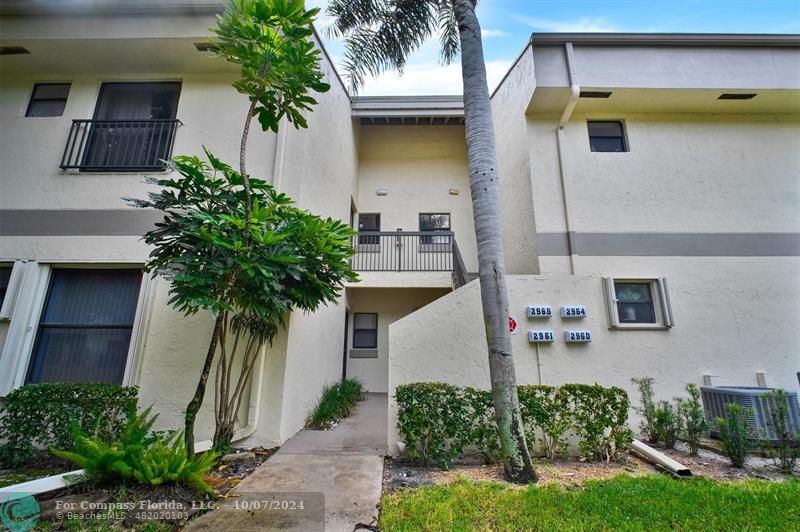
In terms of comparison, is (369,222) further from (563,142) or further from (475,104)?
(475,104)

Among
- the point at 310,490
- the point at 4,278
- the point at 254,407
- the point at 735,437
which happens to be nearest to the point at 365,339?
the point at 254,407

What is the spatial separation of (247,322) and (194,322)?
110 cm

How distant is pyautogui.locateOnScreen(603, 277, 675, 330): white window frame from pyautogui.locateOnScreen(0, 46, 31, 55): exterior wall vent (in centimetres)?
1098

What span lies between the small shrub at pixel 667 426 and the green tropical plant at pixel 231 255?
4926 millimetres

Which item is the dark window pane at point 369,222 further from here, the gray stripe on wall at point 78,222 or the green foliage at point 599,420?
the green foliage at point 599,420

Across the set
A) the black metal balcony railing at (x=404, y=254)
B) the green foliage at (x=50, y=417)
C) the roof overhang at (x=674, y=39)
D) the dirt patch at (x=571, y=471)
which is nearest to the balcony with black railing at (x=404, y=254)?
the black metal balcony railing at (x=404, y=254)

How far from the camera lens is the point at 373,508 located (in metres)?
2.96

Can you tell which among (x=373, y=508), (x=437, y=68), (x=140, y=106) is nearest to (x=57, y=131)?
(x=140, y=106)

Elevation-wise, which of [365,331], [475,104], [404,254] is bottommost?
[365,331]

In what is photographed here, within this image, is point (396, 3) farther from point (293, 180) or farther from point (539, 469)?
point (539, 469)

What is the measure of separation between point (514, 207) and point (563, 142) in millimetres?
1665

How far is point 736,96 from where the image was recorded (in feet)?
22.2

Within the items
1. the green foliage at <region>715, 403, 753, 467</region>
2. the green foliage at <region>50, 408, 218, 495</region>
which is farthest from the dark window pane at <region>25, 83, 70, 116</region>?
the green foliage at <region>715, 403, 753, 467</region>

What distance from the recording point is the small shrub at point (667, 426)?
4.74 metres
